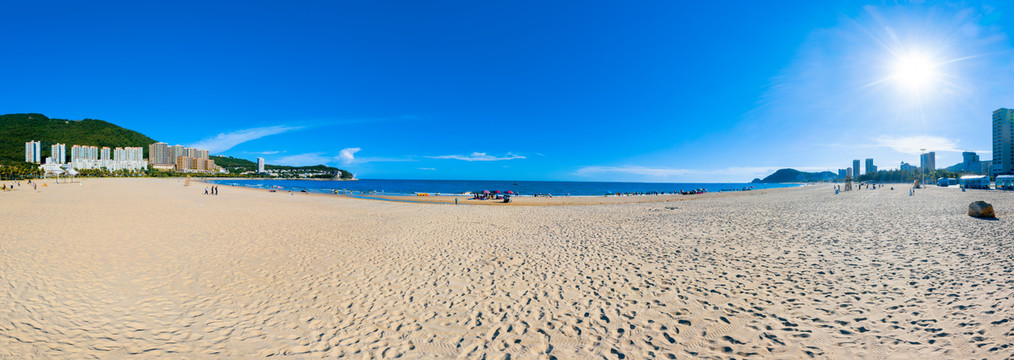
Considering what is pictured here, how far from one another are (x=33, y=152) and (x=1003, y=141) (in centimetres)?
27020

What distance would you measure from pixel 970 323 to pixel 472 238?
9505mm

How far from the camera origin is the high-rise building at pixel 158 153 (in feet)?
568

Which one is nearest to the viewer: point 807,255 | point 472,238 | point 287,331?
point 287,331

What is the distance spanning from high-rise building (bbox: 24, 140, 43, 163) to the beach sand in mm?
164421

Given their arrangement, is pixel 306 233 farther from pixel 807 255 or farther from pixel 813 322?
pixel 807 255

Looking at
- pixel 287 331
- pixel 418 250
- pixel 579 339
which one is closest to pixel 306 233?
pixel 418 250

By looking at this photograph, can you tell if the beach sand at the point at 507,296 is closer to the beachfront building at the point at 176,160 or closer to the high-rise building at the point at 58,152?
the high-rise building at the point at 58,152

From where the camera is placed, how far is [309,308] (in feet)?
17.1

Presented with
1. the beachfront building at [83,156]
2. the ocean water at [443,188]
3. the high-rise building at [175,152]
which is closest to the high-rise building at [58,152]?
the beachfront building at [83,156]

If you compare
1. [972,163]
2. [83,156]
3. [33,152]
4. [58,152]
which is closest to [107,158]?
[83,156]

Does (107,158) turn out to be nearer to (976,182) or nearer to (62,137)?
(62,137)

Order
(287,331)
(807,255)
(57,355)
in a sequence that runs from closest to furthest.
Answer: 1. (57,355)
2. (287,331)
3. (807,255)

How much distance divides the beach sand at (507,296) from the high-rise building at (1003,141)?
12730 cm

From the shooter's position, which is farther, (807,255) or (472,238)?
(472,238)
